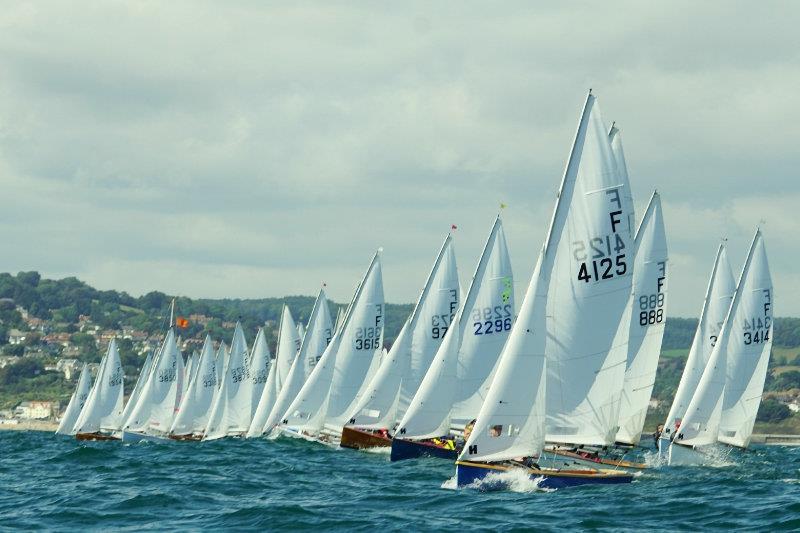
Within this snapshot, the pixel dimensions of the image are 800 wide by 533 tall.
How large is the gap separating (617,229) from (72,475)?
18.8m

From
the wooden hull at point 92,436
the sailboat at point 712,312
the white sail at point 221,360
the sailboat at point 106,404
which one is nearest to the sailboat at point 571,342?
the sailboat at point 712,312

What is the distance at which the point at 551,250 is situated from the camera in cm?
3781

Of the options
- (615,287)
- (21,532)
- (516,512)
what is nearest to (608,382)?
(615,287)

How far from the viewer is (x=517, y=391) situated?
3688cm

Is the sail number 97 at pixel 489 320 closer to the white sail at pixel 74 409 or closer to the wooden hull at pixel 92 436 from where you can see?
the wooden hull at pixel 92 436

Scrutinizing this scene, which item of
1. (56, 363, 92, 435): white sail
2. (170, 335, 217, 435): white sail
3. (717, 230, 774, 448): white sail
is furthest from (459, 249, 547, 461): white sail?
(56, 363, 92, 435): white sail

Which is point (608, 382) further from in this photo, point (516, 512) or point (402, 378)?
point (402, 378)

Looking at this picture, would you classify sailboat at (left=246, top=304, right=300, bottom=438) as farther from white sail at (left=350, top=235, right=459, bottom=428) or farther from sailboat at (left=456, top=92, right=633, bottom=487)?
sailboat at (left=456, top=92, right=633, bottom=487)

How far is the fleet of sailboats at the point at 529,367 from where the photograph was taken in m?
37.3

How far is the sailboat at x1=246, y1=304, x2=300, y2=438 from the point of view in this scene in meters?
79.9

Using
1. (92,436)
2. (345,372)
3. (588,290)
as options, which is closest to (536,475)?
(588,290)

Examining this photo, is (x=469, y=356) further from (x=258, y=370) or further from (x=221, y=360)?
(x=221, y=360)

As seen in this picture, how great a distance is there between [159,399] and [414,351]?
118 feet

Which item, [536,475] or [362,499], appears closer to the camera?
[536,475]
